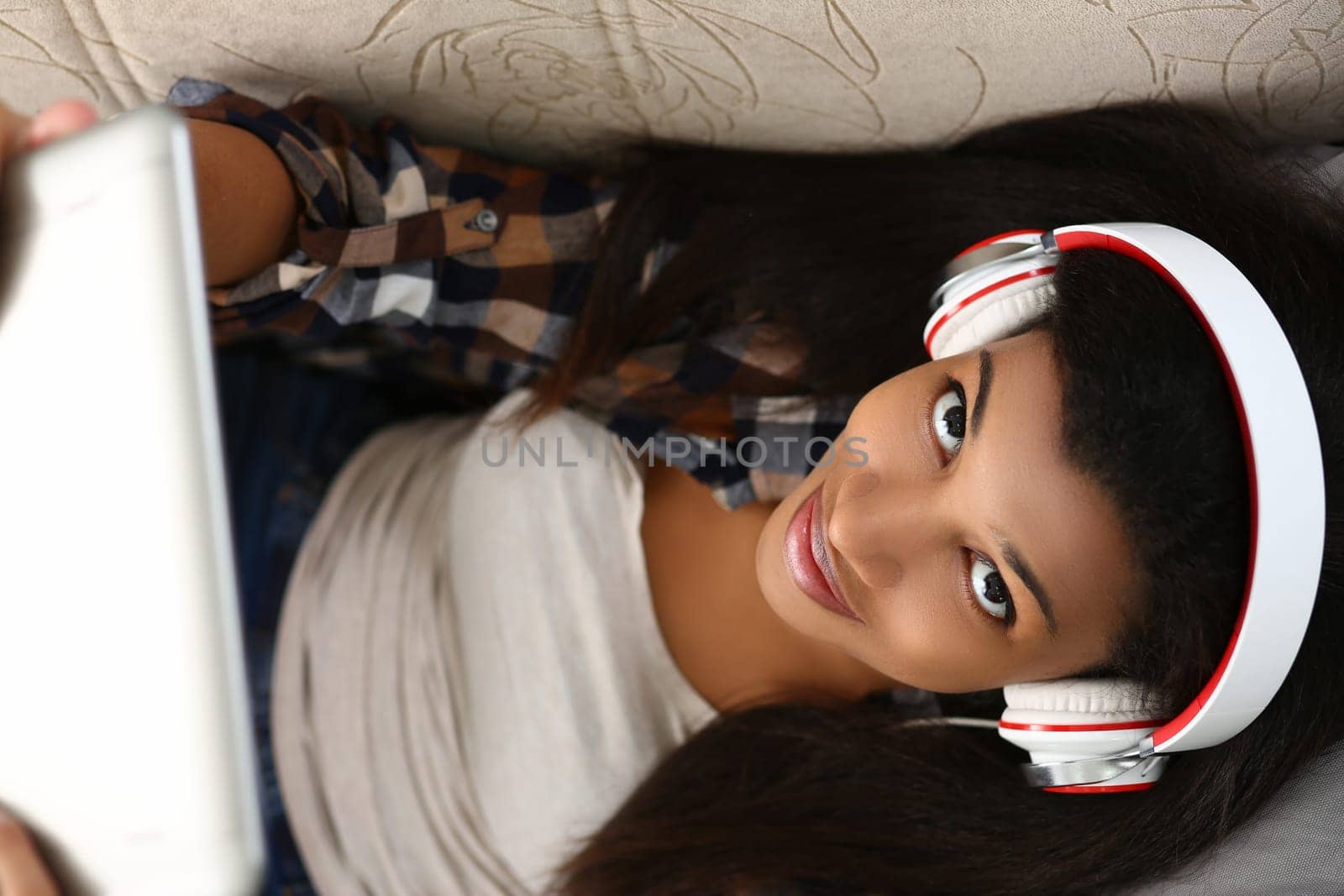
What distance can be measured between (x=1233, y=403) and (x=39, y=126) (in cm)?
75

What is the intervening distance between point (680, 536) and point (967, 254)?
0.43m

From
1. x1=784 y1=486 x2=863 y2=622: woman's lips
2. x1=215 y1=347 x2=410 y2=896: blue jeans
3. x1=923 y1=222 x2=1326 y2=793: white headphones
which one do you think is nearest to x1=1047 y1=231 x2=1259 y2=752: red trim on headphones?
x1=923 y1=222 x2=1326 y2=793: white headphones

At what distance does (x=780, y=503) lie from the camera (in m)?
0.92

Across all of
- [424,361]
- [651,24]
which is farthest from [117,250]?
[424,361]

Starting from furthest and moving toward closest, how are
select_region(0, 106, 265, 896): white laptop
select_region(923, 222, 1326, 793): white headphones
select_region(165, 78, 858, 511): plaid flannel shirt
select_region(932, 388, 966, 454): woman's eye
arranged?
select_region(165, 78, 858, 511): plaid flannel shirt, select_region(932, 388, 966, 454): woman's eye, select_region(923, 222, 1326, 793): white headphones, select_region(0, 106, 265, 896): white laptop

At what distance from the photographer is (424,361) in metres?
1.18

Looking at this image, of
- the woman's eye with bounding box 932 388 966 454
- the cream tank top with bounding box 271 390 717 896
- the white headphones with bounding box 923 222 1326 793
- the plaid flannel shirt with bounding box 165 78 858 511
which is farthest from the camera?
the cream tank top with bounding box 271 390 717 896

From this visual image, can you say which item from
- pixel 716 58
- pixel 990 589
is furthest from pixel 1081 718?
pixel 716 58

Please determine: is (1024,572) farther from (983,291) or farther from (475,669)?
(475,669)

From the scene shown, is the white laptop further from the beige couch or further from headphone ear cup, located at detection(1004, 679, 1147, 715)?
headphone ear cup, located at detection(1004, 679, 1147, 715)

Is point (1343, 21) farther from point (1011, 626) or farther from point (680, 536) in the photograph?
point (680, 536)

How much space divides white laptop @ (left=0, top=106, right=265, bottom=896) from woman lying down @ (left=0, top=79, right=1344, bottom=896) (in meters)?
0.10

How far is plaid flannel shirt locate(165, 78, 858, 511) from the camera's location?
86cm

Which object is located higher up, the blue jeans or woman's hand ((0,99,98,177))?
woman's hand ((0,99,98,177))
